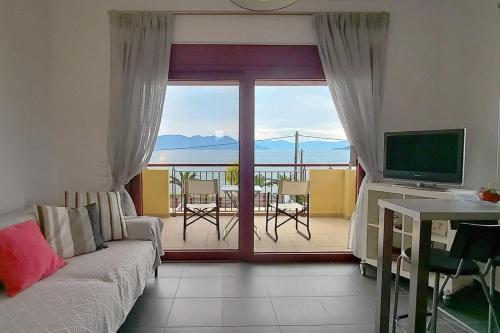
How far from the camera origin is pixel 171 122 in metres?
3.42

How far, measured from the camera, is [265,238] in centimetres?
402

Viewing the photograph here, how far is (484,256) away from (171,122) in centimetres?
299

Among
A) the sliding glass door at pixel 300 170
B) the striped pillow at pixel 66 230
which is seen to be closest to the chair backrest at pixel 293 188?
the sliding glass door at pixel 300 170

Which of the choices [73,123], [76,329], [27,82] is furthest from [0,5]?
[76,329]

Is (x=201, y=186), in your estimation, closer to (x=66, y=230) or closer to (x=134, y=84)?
(x=134, y=84)

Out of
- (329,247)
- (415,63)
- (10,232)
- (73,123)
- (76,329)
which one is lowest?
(329,247)

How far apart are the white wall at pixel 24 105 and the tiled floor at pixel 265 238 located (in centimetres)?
152

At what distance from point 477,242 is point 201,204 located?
323cm

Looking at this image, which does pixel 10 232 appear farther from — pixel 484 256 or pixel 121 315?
pixel 484 256

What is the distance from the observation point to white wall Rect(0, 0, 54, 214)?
91.0 inches

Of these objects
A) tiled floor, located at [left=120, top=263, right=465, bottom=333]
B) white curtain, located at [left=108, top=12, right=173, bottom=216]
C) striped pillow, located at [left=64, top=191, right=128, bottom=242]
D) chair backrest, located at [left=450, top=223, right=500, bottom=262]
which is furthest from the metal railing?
chair backrest, located at [left=450, top=223, right=500, bottom=262]

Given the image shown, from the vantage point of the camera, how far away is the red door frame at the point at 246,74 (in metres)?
3.10

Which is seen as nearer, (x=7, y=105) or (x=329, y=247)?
(x=7, y=105)

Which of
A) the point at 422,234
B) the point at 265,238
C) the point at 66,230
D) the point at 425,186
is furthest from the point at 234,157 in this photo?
the point at 422,234
